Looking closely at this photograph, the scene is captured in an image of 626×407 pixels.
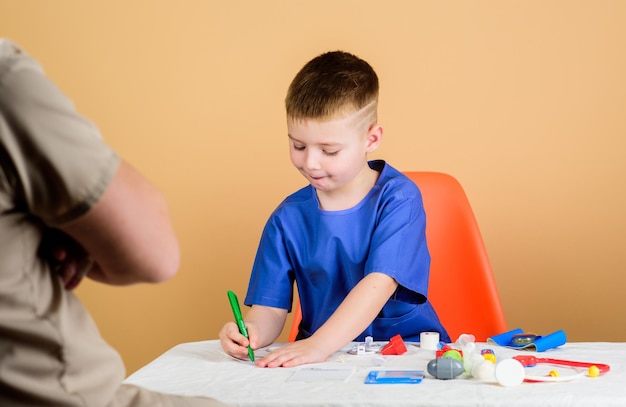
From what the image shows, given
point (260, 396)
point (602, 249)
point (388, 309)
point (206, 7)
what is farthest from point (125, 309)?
point (260, 396)

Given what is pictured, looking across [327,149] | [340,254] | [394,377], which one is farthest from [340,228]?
[394,377]

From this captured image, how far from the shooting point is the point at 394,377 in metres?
1.25

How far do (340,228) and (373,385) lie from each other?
591mm

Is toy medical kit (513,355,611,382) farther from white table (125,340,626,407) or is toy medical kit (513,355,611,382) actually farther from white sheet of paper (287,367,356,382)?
white sheet of paper (287,367,356,382)

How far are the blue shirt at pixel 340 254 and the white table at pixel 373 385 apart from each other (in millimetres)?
246

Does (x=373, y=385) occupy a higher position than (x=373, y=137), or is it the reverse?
(x=373, y=137)

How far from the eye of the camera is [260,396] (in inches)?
46.2

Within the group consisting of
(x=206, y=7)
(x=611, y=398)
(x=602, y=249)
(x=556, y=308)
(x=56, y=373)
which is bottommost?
(x=556, y=308)

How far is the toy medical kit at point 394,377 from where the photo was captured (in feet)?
4.02

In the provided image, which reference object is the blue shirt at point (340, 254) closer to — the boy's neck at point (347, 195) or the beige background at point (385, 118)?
the boy's neck at point (347, 195)

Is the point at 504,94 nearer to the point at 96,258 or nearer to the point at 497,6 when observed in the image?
the point at 497,6

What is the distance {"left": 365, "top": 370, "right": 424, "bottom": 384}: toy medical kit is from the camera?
1.22m

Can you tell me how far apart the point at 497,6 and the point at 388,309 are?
1047 millimetres

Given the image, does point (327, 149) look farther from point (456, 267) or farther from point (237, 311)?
point (456, 267)
